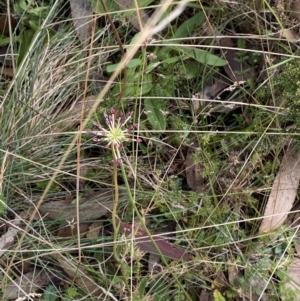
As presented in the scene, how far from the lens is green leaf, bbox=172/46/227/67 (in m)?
1.60

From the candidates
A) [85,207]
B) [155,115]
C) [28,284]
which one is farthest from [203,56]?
[28,284]

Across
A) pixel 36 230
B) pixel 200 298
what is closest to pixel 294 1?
pixel 200 298

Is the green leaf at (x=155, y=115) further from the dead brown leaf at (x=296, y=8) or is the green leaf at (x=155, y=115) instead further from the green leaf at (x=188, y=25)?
the dead brown leaf at (x=296, y=8)

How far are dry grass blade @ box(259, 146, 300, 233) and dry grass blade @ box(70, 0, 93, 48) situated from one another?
29.2 inches

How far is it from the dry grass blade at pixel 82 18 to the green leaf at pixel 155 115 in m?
0.29

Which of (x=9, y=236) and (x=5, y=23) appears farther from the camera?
(x=5, y=23)

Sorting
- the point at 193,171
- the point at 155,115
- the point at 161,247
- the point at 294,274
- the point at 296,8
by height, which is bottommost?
the point at 294,274

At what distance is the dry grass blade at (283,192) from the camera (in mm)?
1588

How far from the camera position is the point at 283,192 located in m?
1.61

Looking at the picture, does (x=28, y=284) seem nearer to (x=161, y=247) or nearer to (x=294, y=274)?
(x=161, y=247)

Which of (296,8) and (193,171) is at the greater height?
(296,8)

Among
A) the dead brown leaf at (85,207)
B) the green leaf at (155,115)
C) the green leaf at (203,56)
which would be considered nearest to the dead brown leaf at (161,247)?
the dead brown leaf at (85,207)

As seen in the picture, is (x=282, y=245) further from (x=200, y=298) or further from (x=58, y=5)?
(x=58, y=5)

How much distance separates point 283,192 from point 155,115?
1.56 ft
